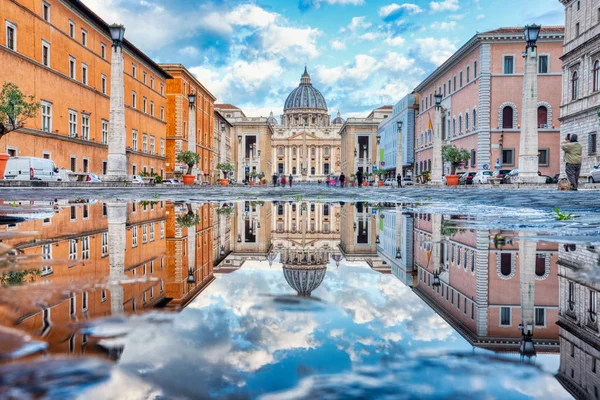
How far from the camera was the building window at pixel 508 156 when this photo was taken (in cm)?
4106

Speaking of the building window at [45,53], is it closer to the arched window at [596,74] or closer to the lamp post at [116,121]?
the lamp post at [116,121]

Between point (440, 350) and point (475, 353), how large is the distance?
0.08m

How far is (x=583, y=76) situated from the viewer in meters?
30.5

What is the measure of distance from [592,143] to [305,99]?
430 feet

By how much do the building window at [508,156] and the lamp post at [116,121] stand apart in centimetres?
3004

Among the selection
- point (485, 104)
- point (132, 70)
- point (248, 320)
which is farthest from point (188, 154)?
point (248, 320)

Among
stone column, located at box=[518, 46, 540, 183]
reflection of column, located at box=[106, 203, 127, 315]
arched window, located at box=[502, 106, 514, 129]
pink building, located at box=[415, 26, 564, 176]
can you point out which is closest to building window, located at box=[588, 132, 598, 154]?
pink building, located at box=[415, 26, 564, 176]

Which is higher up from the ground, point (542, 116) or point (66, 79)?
point (66, 79)

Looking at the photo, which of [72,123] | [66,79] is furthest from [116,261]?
[72,123]

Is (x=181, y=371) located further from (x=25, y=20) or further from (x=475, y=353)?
(x=25, y=20)

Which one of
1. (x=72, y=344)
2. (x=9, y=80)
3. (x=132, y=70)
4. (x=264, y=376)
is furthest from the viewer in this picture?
(x=132, y=70)

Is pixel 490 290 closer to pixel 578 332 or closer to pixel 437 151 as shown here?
pixel 578 332

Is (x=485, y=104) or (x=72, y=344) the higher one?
(x=485, y=104)

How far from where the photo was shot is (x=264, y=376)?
996mm
